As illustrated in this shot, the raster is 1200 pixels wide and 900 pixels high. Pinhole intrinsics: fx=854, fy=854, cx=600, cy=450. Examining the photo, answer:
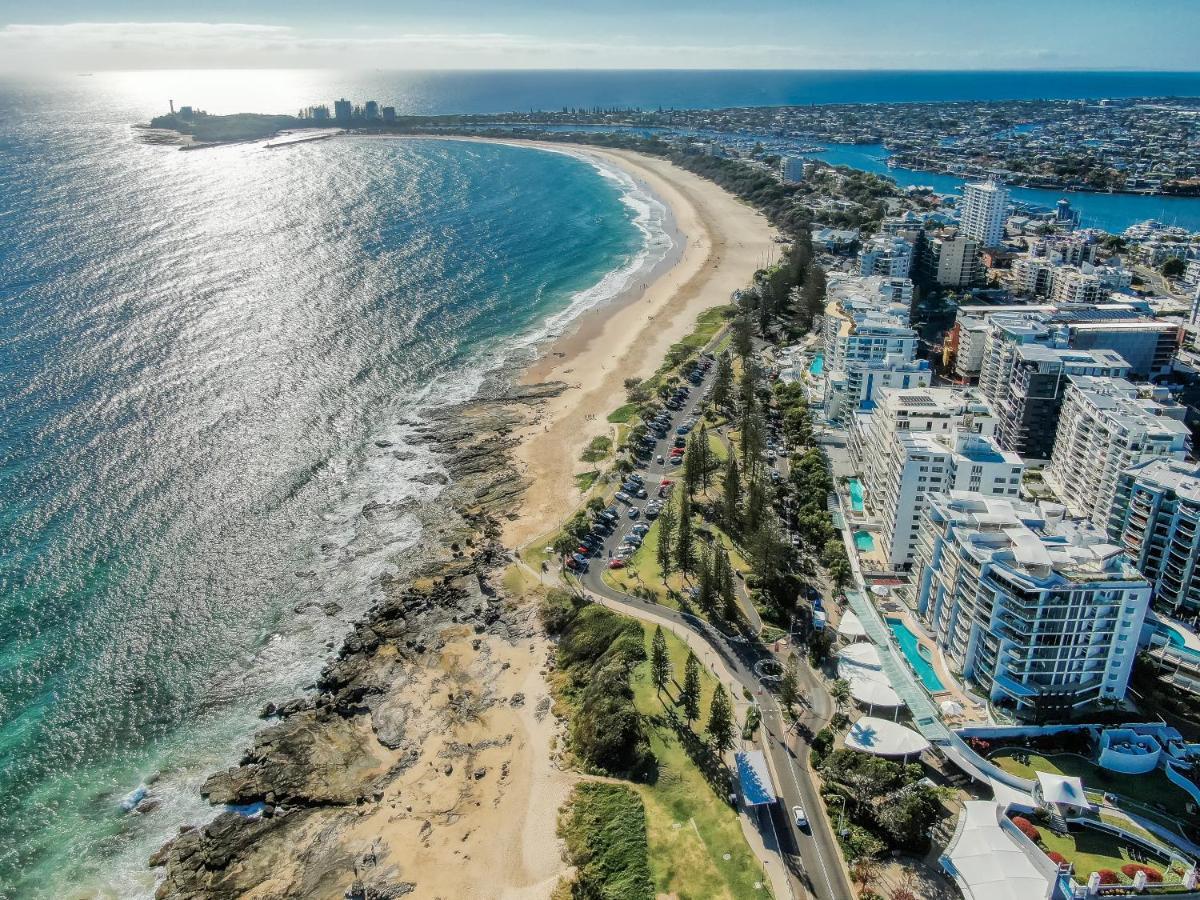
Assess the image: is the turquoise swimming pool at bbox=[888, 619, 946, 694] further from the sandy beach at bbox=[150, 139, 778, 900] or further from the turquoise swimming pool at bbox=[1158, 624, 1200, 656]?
the sandy beach at bbox=[150, 139, 778, 900]

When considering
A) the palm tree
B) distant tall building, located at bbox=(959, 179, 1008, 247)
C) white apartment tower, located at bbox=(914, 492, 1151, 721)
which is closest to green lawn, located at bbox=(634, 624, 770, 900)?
the palm tree

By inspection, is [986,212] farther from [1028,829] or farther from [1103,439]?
[1028,829]

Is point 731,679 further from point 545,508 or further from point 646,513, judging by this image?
point 545,508

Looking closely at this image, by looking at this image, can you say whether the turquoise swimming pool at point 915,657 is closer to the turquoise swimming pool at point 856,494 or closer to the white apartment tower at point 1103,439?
the turquoise swimming pool at point 856,494

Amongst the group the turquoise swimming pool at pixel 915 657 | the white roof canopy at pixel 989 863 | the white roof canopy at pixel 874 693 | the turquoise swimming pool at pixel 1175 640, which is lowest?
the white roof canopy at pixel 989 863

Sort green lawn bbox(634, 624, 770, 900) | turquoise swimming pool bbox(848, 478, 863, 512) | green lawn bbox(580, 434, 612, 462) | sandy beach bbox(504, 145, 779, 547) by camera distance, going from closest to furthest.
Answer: green lawn bbox(634, 624, 770, 900) < turquoise swimming pool bbox(848, 478, 863, 512) < sandy beach bbox(504, 145, 779, 547) < green lawn bbox(580, 434, 612, 462)

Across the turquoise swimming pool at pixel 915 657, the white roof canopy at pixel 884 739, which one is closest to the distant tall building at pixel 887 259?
the turquoise swimming pool at pixel 915 657

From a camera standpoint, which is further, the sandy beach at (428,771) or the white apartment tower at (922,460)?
the white apartment tower at (922,460)
